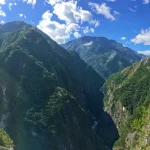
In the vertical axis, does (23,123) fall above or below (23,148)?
above

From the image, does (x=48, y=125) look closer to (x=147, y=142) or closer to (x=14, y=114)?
(x=14, y=114)

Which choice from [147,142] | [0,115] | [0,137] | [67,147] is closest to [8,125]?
[0,115]

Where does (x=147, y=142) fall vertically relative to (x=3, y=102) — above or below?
below

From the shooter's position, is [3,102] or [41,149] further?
[3,102]

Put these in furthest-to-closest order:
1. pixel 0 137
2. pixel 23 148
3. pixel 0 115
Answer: pixel 0 115
pixel 23 148
pixel 0 137

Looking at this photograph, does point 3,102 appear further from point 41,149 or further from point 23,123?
point 41,149

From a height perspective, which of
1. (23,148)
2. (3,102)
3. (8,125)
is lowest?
(23,148)

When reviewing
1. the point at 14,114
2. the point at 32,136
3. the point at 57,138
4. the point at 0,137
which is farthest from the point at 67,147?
the point at 0,137

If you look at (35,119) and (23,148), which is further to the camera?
(35,119)

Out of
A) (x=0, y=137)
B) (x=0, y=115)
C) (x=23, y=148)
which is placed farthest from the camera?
(x=0, y=115)
